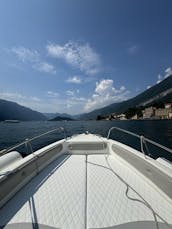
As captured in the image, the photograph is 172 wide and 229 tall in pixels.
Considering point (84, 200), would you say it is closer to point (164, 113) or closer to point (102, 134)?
point (102, 134)

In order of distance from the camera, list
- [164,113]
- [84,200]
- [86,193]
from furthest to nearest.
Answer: [164,113] < [86,193] < [84,200]

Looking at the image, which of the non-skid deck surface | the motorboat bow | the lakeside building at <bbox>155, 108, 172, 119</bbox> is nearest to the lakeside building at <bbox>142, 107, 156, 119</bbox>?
the lakeside building at <bbox>155, 108, 172, 119</bbox>

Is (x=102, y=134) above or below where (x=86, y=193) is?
below

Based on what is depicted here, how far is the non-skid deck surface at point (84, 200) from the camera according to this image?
1744 millimetres

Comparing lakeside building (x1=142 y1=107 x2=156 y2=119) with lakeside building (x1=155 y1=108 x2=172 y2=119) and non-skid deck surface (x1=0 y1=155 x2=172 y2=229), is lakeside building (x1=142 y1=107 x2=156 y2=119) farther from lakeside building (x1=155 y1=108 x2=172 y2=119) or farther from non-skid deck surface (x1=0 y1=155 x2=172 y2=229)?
non-skid deck surface (x1=0 y1=155 x2=172 y2=229)

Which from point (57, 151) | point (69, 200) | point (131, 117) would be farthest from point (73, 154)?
point (131, 117)

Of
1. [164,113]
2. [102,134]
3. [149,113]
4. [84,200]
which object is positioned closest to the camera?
[84,200]

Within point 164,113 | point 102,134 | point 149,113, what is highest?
point 149,113

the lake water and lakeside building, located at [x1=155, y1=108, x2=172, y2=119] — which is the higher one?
lakeside building, located at [x1=155, y1=108, x2=172, y2=119]

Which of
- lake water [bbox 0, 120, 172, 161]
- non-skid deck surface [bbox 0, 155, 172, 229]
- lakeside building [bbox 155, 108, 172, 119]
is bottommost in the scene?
lake water [bbox 0, 120, 172, 161]

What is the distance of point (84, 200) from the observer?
2082mm

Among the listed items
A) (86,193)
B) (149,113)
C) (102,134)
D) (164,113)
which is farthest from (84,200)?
(149,113)

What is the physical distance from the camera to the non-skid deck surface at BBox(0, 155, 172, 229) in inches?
68.7

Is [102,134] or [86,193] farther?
[102,134]
